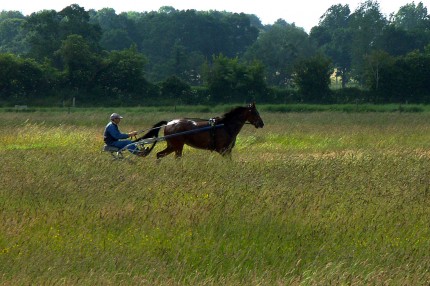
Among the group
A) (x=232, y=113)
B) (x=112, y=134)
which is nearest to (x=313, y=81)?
(x=232, y=113)

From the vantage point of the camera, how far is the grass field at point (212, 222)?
8602 millimetres

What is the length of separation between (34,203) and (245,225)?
2.89 m

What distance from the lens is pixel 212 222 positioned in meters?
10.5

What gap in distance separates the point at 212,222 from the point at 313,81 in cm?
5049

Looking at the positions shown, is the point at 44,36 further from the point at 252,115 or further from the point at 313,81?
the point at 252,115

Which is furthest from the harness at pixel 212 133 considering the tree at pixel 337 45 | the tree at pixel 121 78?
the tree at pixel 337 45

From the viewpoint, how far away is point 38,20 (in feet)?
271

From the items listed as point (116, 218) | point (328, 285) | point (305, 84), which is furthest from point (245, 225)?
point (305, 84)

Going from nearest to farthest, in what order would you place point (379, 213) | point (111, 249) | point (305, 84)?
point (111, 249), point (379, 213), point (305, 84)

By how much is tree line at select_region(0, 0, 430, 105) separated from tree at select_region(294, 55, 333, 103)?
0.07 m

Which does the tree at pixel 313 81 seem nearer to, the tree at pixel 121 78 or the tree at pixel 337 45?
the tree at pixel 121 78

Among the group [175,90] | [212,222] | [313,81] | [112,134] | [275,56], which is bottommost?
[175,90]

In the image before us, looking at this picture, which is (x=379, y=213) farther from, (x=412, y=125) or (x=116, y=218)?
(x=412, y=125)

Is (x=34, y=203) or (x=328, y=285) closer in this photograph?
(x=328, y=285)
